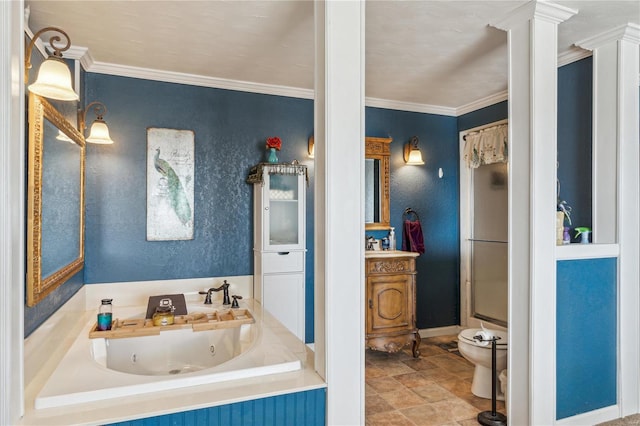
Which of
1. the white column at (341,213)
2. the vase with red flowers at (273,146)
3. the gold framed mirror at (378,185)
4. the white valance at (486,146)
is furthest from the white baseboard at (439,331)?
the white column at (341,213)

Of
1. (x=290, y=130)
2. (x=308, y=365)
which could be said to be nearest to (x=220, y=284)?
(x=290, y=130)

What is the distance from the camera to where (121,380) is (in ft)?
5.84

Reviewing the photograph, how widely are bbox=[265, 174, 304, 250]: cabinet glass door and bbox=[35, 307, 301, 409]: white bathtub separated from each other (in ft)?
3.29

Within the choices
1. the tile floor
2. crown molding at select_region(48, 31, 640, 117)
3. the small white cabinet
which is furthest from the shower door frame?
the small white cabinet

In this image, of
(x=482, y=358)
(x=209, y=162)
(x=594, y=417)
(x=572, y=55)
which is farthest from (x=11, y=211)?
(x=572, y=55)

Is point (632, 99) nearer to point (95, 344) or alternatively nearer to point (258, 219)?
point (258, 219)

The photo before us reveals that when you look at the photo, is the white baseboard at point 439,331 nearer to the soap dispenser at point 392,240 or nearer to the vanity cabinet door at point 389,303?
the vanity cabinet door at point 389,303

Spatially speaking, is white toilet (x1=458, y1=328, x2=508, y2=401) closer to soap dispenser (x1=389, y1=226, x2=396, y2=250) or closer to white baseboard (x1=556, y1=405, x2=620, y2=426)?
white baseboard (x1=556, y1=405, x2=620, y2=426)

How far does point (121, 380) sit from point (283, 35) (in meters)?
2.23

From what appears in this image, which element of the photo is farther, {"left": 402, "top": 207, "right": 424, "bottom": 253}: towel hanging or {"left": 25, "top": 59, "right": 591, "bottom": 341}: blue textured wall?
{"left": 402, "top": 207, "right": 424, "bottom": 253}: towel hanging

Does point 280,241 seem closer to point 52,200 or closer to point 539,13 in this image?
point 52,200

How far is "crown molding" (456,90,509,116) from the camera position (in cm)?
419

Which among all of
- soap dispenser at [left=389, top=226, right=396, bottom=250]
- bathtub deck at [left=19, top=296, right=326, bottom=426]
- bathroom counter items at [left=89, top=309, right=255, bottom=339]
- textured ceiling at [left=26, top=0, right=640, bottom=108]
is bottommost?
bathroom counter items at [left=89, top=309, right=255, bottom=339]

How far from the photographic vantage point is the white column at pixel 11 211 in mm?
1342
